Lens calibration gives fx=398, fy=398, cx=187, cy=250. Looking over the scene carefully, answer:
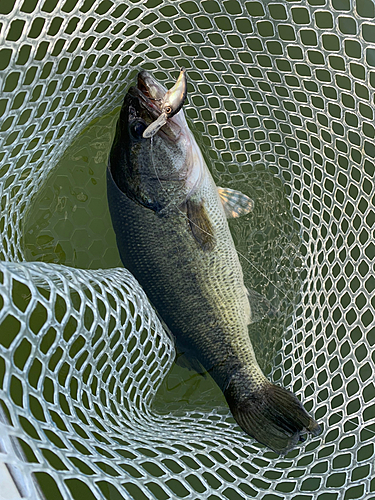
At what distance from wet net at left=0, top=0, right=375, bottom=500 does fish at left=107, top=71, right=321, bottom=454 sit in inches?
6.7

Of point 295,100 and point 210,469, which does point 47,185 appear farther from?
point 210,469

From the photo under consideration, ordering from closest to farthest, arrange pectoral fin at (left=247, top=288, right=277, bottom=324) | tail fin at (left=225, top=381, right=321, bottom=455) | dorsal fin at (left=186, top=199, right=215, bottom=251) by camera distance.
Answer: tail fin at (left=225, top=381, right=321, bottom=455) < dorsal fin at (left=186, top=199, right=215, bottom=251) < pectoral fin at (left=247, top=288, right=277, bottom=324)

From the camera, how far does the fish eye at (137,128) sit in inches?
88.7

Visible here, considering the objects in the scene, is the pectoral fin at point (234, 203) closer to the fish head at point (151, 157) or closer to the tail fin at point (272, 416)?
the fish head at point (151, 157)

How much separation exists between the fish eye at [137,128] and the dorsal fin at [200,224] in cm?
48

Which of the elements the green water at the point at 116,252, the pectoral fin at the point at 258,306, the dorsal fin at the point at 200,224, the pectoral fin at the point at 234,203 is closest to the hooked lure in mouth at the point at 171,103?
the dorsal fin at the point at 200,224

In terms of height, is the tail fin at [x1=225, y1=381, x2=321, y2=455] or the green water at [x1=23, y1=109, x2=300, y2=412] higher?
the green water at [x1=23, y1=109, x2=300, y2=412]

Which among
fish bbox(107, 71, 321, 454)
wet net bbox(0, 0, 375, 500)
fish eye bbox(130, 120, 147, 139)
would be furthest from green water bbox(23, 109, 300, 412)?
fish eye bbox(130, 120, 147, 139)

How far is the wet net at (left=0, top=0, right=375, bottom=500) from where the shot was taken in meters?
2.08

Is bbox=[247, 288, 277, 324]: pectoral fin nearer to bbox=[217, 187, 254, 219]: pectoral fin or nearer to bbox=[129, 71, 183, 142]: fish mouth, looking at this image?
bbox=[217, 187, 254, 219]: pectoral fin

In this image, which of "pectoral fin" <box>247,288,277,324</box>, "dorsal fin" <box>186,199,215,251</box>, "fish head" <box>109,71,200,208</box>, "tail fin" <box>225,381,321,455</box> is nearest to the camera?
"tail fin" <box>225,381,321,455</box>

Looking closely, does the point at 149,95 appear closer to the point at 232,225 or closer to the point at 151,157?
the point at 151,157

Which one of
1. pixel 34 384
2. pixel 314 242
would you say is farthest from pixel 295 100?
pixel 34 384

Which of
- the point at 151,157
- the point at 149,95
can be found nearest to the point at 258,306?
the point at 151,157
